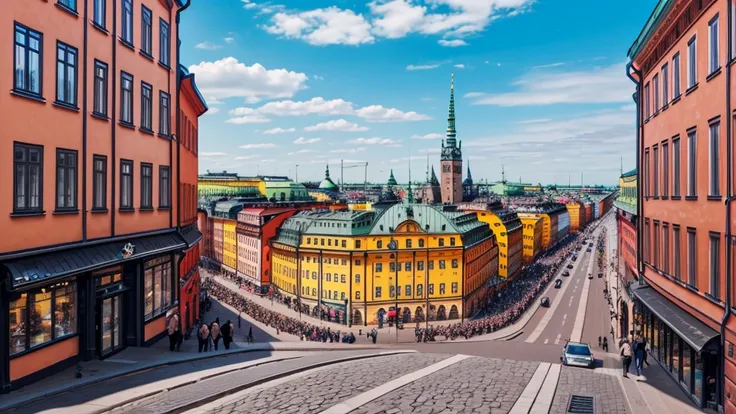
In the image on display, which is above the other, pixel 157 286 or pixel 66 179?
pixel 66 179

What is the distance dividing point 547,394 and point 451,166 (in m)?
170

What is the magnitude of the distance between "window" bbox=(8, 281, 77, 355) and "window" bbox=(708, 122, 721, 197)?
60.6 feet

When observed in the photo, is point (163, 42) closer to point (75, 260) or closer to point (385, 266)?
point (75, 260)

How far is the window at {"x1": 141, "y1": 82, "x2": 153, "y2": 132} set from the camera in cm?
2219

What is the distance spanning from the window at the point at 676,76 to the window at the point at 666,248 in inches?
186

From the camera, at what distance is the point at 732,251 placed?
1481 centimetres

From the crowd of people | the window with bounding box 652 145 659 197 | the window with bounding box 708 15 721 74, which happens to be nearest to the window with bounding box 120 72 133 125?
the window with bounding box 708 15 721 74

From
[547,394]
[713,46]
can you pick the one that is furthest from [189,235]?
[713,46]

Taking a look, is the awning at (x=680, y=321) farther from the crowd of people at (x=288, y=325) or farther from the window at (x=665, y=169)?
the crowd of people at (x=288, y=325)

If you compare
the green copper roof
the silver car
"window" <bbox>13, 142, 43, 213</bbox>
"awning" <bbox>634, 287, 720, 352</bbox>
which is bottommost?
the silver car

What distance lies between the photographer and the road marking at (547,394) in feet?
50.0

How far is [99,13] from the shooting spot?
18.8 m

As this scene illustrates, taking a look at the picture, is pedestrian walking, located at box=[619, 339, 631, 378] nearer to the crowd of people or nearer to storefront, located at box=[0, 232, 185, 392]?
storefront, located at box=[0, 232, 185, 392]

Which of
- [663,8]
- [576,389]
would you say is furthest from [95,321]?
[663,8]
